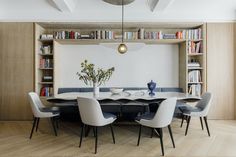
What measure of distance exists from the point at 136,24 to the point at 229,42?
2171mm

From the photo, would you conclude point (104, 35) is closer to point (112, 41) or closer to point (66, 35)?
point (112, 41)

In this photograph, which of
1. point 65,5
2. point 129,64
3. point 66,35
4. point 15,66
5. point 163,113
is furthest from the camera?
point 129,64

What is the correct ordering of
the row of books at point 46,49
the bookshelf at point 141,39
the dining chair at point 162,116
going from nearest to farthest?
1. the dining chair at point 162,116
2. the bookshelf at point 141,39
3. the row of books at point 46,49

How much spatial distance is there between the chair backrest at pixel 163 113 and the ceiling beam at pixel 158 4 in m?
Result: 2.20

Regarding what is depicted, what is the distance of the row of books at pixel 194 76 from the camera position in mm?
4762

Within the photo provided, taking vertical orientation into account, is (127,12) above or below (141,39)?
above

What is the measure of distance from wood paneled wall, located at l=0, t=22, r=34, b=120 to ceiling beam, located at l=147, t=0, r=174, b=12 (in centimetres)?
274

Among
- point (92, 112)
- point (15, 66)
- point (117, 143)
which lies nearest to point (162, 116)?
point (117, 143)

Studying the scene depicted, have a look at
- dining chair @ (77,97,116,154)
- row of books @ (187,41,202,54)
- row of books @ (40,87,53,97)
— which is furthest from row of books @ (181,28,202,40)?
row of books @ (40,87,53,97)

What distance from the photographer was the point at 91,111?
2.88m

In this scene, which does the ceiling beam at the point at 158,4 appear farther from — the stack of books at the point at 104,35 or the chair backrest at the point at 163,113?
the chair backrest at the point at 163,113

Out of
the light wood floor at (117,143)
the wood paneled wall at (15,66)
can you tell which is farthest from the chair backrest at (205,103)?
the wood paneled wall at (15,66)

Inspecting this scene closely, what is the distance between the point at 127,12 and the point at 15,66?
2.84 meters

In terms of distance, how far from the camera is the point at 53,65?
4695mm
